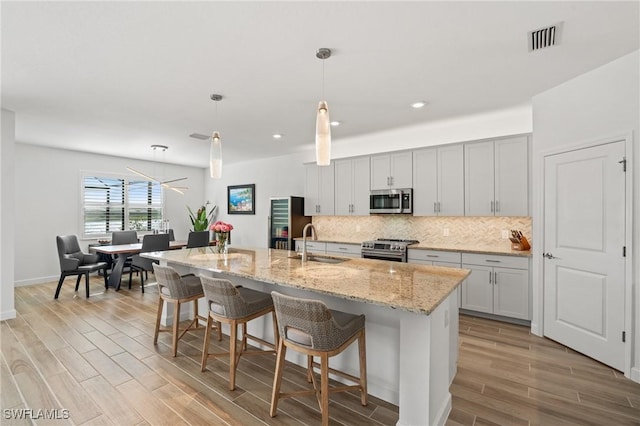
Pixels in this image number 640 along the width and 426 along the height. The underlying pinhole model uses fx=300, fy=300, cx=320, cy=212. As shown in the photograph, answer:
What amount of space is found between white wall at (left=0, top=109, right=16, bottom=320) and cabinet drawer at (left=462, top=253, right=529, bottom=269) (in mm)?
5856

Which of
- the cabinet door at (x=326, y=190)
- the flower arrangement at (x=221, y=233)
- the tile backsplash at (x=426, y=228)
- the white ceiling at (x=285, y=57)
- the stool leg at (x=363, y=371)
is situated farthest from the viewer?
the cabinet door at (x=326, y=190)

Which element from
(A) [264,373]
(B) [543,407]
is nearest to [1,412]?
(A) [264,373]

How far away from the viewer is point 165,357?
2.84 meters

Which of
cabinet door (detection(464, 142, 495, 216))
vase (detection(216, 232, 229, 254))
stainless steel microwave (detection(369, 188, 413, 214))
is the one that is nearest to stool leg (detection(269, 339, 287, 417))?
vase (detection(216, 232, 229, 254))

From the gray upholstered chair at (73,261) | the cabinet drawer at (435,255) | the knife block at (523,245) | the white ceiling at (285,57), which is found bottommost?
the gray upholstered chair at (73,261)

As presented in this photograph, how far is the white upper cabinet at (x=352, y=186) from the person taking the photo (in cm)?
518

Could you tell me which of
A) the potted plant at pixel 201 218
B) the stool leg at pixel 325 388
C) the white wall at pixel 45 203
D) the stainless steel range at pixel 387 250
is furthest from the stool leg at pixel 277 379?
the potted plant at pixel 201 218

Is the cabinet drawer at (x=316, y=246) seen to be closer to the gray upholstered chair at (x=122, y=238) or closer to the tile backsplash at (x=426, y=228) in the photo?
the tile backsplash at (x=426, y=228)

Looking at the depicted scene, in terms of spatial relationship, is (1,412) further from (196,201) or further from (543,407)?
(196,201)

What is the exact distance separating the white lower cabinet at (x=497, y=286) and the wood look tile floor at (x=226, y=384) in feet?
0.96

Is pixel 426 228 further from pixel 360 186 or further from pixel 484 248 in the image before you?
pixel 360 186

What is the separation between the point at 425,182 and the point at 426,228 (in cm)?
76

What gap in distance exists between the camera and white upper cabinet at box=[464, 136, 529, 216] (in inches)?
149

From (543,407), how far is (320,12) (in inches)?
122
